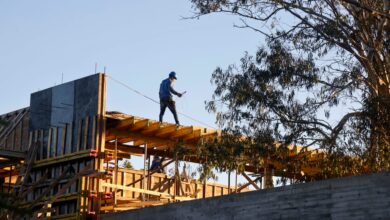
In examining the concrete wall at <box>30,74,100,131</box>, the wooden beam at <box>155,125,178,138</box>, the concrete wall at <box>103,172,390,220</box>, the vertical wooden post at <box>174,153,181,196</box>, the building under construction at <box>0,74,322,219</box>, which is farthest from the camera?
Result: the vertical wooden post at <box>174,153,181,196</box>

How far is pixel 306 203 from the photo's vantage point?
1878cm

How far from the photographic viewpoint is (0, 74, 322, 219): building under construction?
24.5 metres

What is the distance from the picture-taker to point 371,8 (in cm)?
2558

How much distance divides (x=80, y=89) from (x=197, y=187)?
5.98 m

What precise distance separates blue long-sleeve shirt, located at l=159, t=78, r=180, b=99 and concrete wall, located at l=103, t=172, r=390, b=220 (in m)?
4.76

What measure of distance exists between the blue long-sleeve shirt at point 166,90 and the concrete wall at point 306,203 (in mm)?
4763

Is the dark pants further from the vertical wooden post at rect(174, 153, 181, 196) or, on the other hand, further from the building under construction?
the vertical wooden post at rect(174, 153, 181, 196)

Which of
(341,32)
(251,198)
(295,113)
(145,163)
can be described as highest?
(341,32)

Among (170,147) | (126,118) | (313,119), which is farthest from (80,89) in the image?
(313,119)

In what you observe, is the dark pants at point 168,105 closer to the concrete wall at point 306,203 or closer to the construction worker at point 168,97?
the construction worker at point 168,97

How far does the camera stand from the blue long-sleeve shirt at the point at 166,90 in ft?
85.3

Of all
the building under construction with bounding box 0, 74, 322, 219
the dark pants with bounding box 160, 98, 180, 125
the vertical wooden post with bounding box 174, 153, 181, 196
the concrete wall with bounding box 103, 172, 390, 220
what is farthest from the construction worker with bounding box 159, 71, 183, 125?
the concrete wall with bounding box 103, 172, 390, 220

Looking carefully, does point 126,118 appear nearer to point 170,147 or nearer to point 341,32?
point 170,147

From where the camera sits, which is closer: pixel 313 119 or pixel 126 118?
pixel 126 118
